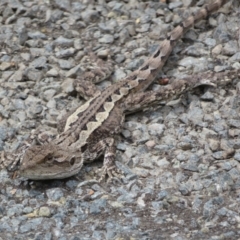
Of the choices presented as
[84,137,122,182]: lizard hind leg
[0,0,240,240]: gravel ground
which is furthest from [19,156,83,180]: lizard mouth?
[84,137,122,182]: lizard hind leg

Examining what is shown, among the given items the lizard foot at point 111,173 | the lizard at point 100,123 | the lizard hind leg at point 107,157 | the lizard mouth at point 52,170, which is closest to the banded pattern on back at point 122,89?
the lizard at point 100,123

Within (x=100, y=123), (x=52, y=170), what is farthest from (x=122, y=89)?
(x=52, y=170)

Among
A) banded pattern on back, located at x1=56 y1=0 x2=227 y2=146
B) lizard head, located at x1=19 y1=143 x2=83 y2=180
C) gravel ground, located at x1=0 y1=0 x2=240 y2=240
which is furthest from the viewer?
banded pattern on back, located at x1=56 y1=0 x2=227 y2=146

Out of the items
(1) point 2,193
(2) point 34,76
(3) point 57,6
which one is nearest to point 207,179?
(1) point 2,193

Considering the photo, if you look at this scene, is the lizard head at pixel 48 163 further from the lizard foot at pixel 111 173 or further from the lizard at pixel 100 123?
the lizard foot at pixel 111 173

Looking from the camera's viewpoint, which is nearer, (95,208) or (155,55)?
(95,208)

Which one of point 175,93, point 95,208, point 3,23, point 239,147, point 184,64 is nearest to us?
point 95,208

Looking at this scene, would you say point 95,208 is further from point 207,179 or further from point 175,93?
point 175,93

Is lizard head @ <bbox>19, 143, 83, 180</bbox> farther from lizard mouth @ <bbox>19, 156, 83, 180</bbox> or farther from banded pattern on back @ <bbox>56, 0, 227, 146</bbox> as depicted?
banded pattern on back @ <bbox>56, 0, 227, 146</bbox>
